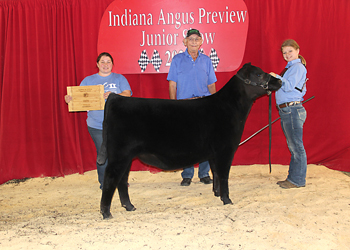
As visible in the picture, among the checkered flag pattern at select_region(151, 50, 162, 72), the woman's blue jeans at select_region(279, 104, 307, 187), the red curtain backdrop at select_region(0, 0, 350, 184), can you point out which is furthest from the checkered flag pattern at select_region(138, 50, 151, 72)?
the woman's blue jeans at select_region(279, 104, 307, 187)

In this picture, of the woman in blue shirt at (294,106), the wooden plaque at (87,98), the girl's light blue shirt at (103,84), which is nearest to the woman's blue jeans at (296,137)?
the woman in blue shirt at (294,106)

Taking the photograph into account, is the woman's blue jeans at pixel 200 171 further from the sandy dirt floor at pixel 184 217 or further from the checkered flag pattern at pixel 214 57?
the checkered flag pattern at pixel 214 57

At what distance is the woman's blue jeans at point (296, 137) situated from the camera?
3.62 meters

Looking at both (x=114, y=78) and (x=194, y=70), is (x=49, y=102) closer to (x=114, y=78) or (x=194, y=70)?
(x=114, y=78)

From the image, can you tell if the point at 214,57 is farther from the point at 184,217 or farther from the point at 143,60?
the point at 184,217

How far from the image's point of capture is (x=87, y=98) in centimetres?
353

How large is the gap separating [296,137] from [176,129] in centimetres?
182

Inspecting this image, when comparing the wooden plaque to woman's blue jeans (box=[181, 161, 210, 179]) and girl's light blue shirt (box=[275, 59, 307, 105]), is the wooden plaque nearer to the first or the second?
woman's blue jeans (box=[181, 161, 210, 179])

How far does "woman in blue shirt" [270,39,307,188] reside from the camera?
3.49m

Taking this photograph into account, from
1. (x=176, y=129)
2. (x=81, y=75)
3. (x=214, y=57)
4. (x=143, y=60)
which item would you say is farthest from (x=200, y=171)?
(x=81, y=75)

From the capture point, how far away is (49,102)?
4699 mm

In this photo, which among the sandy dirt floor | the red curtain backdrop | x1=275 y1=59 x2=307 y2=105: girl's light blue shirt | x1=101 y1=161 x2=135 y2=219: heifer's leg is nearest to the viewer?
the sandy dirt floor

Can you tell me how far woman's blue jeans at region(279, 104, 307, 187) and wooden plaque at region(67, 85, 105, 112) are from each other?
2.40m

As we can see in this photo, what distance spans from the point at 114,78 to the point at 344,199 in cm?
318
